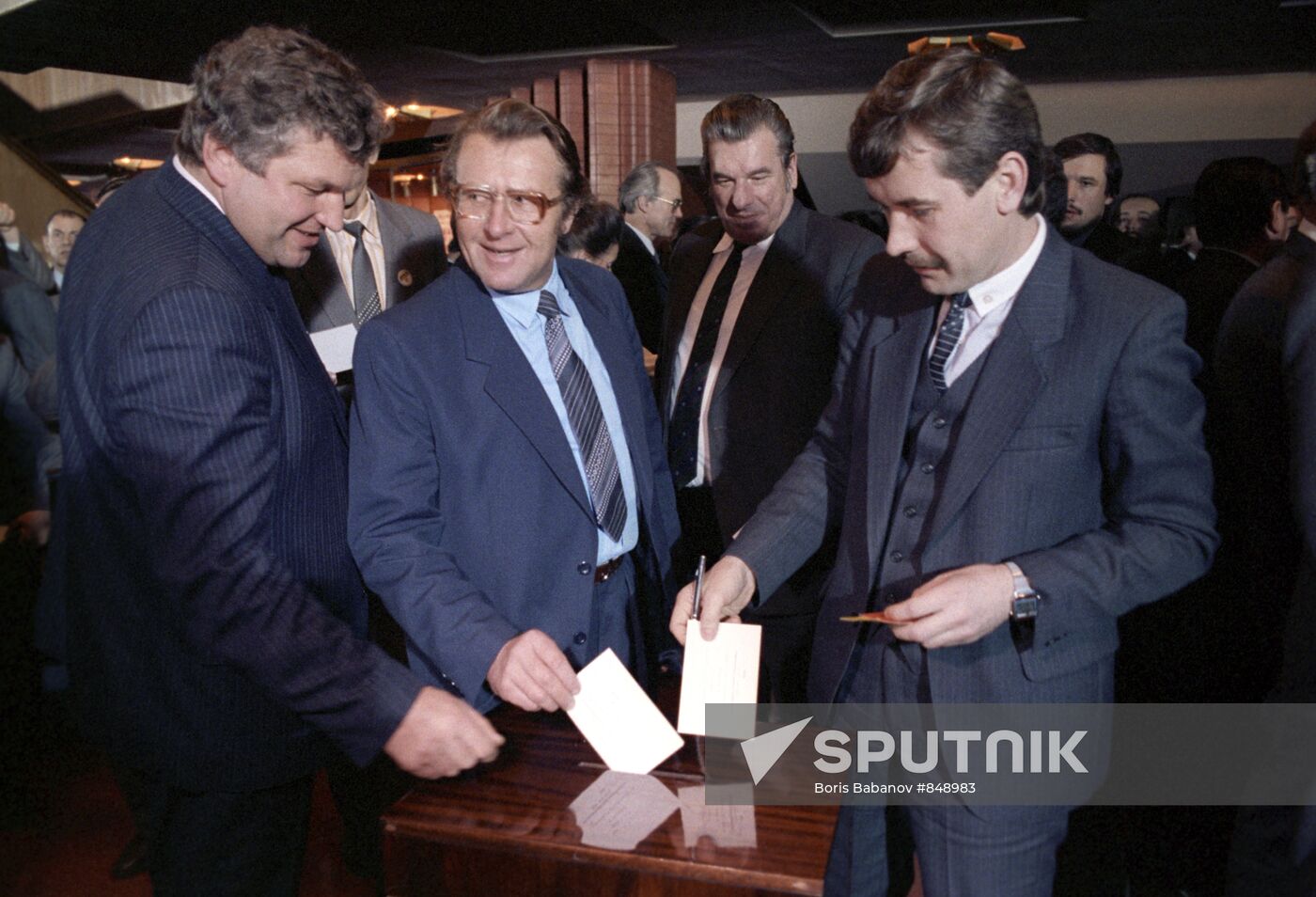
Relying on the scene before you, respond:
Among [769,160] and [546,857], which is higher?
[769,160]

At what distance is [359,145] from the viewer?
56.6 inches

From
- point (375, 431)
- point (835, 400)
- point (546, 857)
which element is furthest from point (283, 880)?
point (835, 400)

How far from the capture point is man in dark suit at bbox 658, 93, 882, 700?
246 cm

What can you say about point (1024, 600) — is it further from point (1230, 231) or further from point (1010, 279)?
point (1230, 231)

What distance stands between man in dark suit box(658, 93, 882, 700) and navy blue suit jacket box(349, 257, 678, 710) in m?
0.89

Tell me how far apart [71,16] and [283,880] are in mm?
8556

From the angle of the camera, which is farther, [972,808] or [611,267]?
[611,267]

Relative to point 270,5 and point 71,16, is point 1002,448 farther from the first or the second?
point 71,16

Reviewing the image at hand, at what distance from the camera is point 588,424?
5.53ft

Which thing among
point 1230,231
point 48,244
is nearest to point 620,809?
point 1230,231

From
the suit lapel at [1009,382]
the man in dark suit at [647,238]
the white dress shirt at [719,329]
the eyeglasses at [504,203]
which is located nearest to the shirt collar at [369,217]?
the white dress shirt at [719,329]

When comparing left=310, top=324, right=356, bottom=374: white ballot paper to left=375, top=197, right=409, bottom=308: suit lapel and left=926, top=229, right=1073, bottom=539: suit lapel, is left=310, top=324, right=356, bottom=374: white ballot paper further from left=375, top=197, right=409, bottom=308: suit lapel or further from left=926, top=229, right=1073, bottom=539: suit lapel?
left=926, top=229, right=1073, bottom=539: suit lapel

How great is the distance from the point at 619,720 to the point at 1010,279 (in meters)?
0.87

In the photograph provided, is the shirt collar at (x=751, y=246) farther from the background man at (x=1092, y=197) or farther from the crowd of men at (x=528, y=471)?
the background man at (x=1092, y=197)
